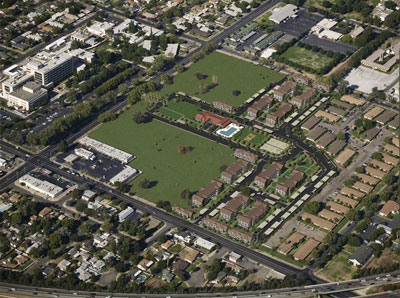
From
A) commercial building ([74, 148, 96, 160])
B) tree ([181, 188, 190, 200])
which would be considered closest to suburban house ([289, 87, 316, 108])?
tree ([181, 188, 190, 200])

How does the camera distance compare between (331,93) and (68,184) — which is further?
(331,93)

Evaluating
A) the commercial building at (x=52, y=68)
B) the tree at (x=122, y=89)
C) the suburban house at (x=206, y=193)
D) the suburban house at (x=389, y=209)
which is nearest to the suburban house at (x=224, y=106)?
the tree at (x=122, y=89)

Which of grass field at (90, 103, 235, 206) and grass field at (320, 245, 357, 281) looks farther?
grass field at (90, 103, 235, 206)

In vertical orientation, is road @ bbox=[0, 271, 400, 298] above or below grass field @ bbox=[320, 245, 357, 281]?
below

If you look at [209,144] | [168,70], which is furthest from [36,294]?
[168,70]

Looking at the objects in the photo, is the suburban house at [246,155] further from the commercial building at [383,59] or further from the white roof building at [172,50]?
the commercial building at [383,59]

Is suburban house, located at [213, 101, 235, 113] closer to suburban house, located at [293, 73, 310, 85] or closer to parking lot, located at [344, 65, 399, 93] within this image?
suburban house, located at [293, 73, 310, 85]

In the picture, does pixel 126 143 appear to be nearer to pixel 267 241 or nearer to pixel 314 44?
pixel 267 241
